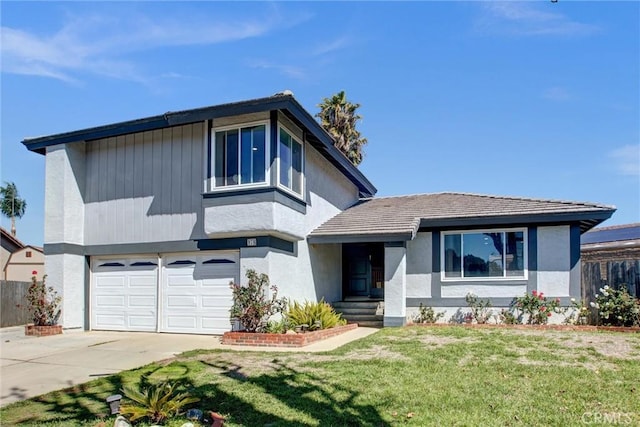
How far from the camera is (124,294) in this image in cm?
1350

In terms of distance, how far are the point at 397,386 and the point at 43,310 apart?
441 inches

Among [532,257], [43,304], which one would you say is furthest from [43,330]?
[532,257]

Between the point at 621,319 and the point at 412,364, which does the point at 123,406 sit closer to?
the point at 412,364

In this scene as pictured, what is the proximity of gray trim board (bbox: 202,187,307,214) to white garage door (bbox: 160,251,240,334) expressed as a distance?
157 centimetres

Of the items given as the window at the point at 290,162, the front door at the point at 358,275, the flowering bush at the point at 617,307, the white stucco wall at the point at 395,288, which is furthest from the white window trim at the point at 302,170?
the flowering bush at the point at 617,307

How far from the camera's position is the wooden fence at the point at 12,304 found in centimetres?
1617

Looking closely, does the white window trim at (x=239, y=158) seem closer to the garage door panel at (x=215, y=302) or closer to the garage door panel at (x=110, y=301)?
the garage door panel at (x=215, y=302)

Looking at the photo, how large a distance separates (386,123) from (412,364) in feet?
51.0

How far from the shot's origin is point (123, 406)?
16.5 feet

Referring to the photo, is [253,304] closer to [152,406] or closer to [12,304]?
[152,406]

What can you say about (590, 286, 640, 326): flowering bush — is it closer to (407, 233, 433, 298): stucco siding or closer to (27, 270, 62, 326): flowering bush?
(407, 233, 433, 298): stucco siding

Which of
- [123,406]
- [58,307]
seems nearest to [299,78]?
[58,307]

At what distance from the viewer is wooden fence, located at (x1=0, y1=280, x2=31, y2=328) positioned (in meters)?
16.2

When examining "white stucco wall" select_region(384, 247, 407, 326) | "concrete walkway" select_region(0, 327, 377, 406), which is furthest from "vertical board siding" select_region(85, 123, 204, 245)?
"white stucco wall" select_region(384, 247, 407, 326)
